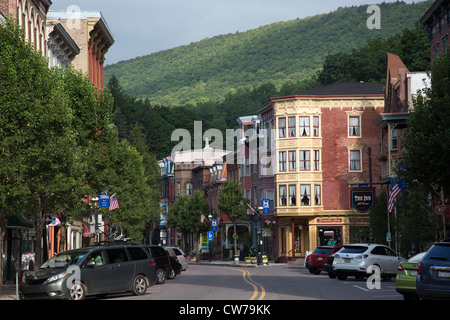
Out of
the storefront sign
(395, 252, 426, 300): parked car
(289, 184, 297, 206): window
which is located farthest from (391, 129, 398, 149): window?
(395, 252, 426, 300): parked car

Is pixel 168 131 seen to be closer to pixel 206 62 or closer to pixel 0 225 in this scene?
pixel 206 62

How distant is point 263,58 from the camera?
157125 mm

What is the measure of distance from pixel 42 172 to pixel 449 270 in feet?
55.6

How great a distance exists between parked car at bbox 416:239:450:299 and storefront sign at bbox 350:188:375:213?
3614 centimetres

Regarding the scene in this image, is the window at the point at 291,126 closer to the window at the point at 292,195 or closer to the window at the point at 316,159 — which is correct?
the window at the point at 316,159

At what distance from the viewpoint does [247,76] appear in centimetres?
15550

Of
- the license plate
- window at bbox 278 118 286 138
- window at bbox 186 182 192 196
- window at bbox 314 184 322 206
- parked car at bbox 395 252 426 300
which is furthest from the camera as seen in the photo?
window at bbox 186 182 192 196

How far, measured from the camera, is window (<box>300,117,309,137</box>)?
74.0m

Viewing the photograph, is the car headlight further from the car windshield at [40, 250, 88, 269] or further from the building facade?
the building facade

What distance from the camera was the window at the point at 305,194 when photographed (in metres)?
73.4

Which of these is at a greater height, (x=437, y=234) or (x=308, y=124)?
(x=308, y=124)

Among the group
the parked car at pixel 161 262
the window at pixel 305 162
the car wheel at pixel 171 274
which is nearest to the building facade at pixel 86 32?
the window at pixel 305 162

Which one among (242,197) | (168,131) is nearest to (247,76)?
(168,131)

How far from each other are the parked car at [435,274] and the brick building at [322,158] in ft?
175
